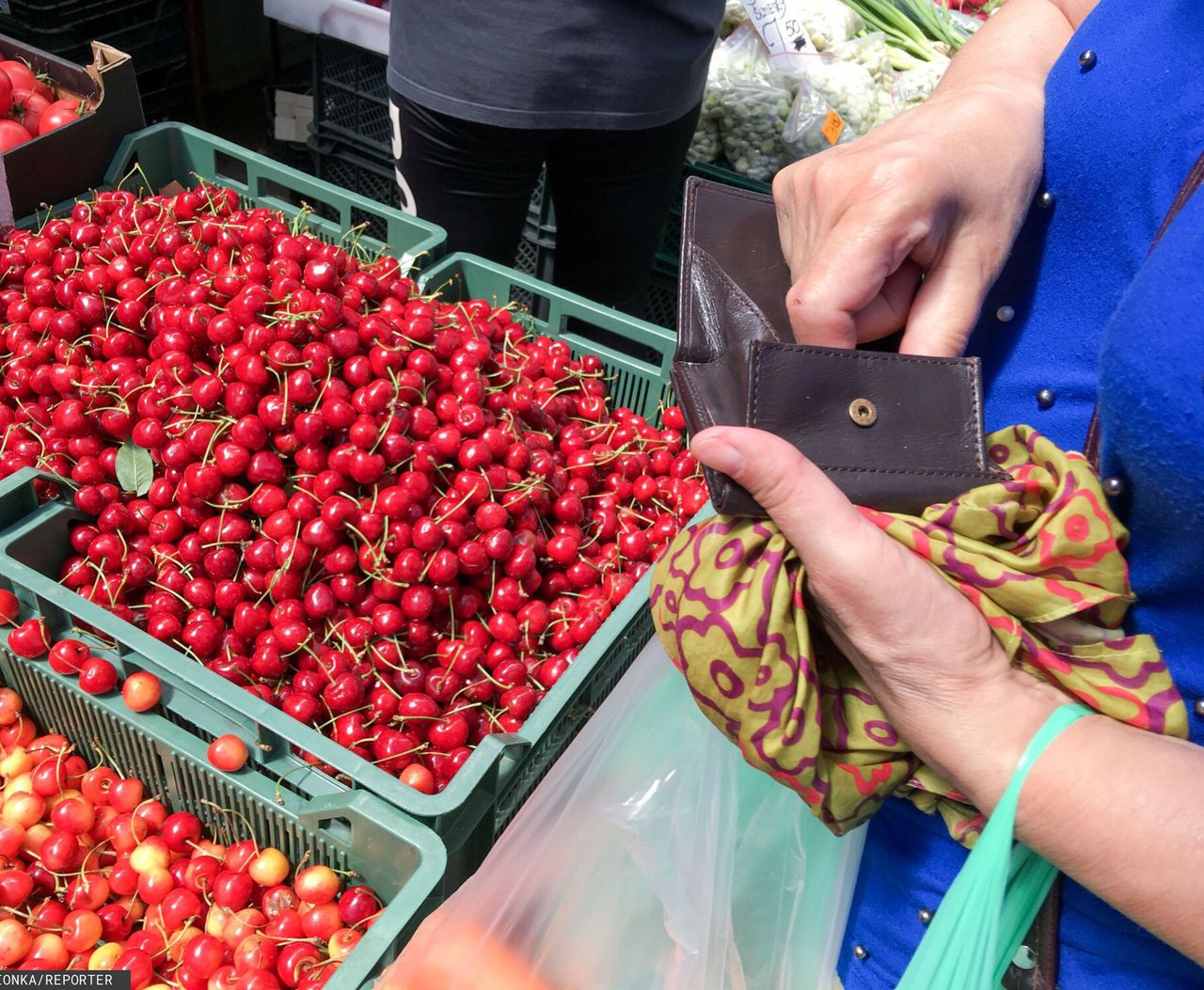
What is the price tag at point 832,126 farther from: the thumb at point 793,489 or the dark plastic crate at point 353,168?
the thumb at point 793,489

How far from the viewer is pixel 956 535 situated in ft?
2.27

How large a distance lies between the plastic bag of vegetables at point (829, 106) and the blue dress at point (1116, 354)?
73.2 inches

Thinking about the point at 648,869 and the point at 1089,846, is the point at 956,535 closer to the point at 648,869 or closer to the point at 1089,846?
the point at 1089,846

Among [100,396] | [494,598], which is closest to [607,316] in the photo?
[494,598]

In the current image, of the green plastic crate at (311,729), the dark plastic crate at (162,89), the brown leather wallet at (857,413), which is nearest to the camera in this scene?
the brown leather wallet at (857,413)

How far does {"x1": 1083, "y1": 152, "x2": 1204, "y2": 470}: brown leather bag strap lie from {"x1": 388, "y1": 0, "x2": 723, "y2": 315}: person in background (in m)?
1.16

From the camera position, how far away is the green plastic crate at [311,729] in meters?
1.08

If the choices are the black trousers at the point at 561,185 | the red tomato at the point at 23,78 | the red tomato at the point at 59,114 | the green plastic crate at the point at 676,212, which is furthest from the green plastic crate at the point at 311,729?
the green plastic crate at the point at 676,212

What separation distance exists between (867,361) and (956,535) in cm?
16

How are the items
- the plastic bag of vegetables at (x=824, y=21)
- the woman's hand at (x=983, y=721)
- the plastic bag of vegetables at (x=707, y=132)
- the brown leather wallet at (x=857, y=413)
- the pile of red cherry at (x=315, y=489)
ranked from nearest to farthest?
1. the woman's hand at (x=983, y=721)
2. the brown leather wallet at (x=857, y=413)
3. the pile of red cherry at (x=315, y=489)
4. the plastic bag of vegetables at (x=707, y=132)
5. the plastic bag of vegetables at (x=824, y=21)

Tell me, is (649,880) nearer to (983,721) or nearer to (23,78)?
(983,721)

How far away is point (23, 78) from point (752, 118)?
178cm

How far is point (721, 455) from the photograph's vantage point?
0.67 meters

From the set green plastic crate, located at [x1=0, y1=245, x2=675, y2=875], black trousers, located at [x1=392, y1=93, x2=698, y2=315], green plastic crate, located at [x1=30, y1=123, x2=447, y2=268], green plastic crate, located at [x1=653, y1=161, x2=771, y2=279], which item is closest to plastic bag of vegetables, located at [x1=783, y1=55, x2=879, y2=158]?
green plastic crate, located at [x1=653, y1=161, x2=771, y2=279]
